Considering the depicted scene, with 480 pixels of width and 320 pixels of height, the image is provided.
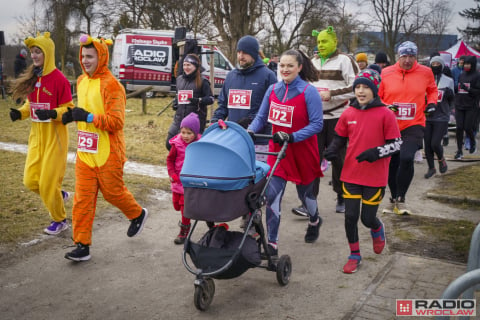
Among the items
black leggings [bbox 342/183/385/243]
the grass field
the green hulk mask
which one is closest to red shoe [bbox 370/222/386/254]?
black leggings [bbox 342/183/385/243]

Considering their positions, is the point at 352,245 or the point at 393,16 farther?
the point at 393,16

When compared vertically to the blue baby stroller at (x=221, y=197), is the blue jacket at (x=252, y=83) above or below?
above

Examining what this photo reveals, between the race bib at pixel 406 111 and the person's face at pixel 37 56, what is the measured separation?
13.8 feet

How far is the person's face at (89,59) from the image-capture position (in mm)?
4984

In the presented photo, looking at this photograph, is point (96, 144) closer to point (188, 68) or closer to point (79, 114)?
point (79, 114)

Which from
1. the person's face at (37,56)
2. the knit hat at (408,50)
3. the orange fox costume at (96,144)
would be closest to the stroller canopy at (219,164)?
the orange fox costume at (96,144)

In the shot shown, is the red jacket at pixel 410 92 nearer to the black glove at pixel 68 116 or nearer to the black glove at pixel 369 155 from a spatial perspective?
the black glove at pixel 369 155

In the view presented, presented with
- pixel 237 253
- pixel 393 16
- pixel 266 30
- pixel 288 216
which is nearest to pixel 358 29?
pixel 393 16

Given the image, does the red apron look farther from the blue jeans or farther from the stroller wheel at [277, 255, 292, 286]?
the stroller wheel at [277, 255, 292, 286]

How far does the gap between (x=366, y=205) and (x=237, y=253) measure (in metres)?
1.51

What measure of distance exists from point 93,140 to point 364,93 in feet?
8.39

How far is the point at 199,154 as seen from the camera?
3955 millimetres

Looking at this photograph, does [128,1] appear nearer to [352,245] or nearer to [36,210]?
[36,210]

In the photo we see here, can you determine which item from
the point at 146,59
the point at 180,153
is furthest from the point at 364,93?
the point at 146,59
